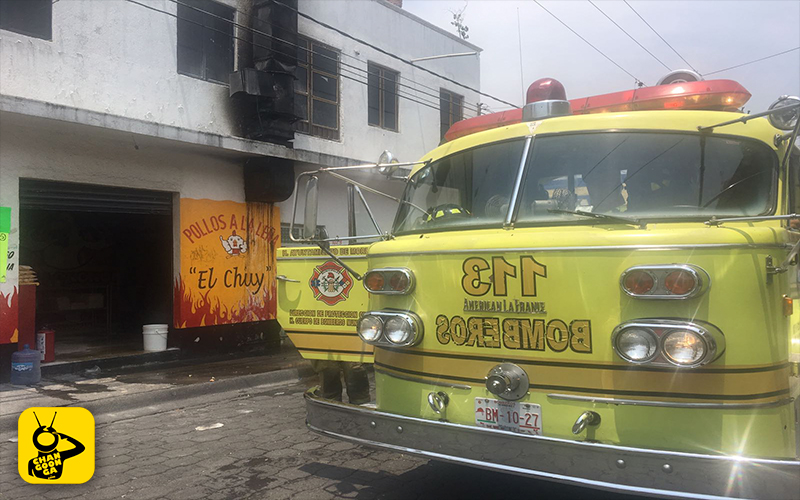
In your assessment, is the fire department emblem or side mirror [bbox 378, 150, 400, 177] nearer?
side mirror [bbox 378, 150, 400, 177]

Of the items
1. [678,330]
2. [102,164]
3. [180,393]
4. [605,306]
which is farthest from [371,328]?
[102,164]

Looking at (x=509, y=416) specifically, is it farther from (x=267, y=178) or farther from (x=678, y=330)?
(x=267, y=178)

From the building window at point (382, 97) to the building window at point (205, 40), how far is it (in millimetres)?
3998

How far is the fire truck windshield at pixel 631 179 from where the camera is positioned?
353 centimetres

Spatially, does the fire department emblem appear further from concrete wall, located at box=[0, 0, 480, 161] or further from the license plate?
concrete wall, located at box=[0, 0, 480, 161]

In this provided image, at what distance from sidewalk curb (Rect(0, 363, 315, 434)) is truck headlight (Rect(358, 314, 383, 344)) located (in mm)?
4585

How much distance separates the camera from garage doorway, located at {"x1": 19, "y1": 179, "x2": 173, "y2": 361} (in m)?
12.8

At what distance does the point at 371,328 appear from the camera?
12.2 feet

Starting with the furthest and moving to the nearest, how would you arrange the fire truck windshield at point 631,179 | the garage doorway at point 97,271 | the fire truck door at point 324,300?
the garage doorway at point 97,271, the fire truck door at point 324,300, the fire truck windshield at point 631,179

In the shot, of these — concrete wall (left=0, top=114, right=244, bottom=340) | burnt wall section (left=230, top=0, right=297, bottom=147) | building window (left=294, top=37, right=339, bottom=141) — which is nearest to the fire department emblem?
concrete wall (left=0, top=114, right=244, bottom=340)

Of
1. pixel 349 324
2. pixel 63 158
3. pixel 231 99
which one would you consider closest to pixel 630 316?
pixel 349 324

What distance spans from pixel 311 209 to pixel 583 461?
2231 mm

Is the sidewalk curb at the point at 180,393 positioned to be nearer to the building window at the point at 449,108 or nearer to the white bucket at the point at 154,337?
the white bucket at the point at 154,337

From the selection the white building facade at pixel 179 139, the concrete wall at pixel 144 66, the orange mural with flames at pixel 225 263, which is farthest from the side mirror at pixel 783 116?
the orange mural with flames at pixel 225 263
